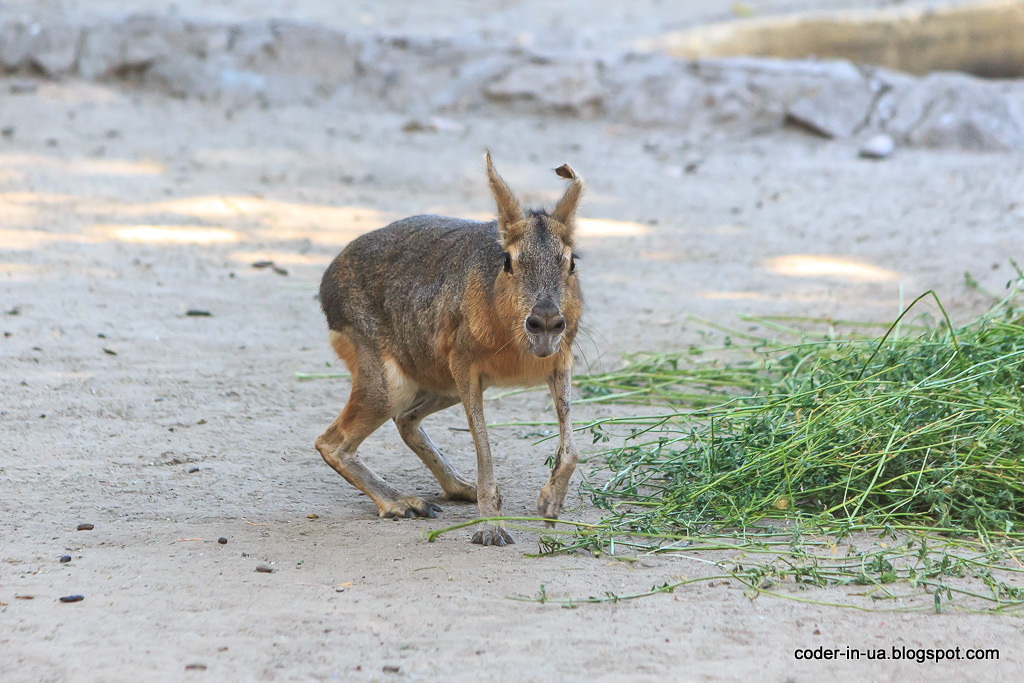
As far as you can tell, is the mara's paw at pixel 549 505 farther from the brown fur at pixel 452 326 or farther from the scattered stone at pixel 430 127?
the scattered stone at pixel 430 127

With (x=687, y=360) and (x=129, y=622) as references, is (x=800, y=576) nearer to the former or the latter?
(x=129, y=622)

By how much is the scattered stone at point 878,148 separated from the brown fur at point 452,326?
229 inches

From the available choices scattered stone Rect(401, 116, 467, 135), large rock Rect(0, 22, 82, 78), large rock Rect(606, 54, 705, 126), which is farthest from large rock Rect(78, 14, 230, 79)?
large rock Rect(606, 54, 705, 126)

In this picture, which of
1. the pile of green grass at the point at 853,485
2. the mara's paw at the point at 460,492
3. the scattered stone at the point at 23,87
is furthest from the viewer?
the scattered stone at the point at 23,87

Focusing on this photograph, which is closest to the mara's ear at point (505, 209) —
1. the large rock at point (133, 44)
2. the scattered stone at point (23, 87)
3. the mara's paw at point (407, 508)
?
the mara's paw at point (407, 508)

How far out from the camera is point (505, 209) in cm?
384

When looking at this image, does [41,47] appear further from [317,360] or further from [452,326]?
[452,326]

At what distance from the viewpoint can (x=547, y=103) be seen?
10.2m

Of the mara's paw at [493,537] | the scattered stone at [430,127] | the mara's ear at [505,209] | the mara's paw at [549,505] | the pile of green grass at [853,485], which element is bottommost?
the mara's paw at [493,537]

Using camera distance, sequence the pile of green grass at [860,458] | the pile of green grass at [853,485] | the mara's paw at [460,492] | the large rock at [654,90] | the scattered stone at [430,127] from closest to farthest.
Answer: the pile of green grass at [853,485], the pile of green grass at [860,458], the mara's paw at [460,492], the scattered stone at [430,127], the large rock at [654,90]

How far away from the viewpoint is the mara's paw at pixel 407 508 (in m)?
4.12

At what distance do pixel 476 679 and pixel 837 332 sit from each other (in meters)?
4.18

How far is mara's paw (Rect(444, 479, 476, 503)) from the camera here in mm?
4379

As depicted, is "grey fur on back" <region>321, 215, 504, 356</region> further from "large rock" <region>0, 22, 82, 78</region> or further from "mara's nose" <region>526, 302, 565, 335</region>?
"large rock" <region>0, 22, 82, 78</region>
